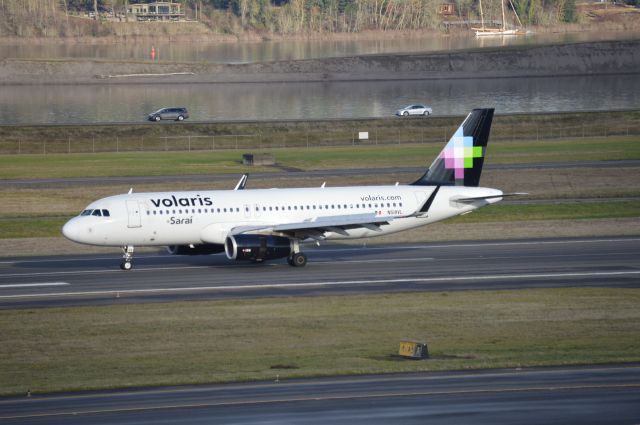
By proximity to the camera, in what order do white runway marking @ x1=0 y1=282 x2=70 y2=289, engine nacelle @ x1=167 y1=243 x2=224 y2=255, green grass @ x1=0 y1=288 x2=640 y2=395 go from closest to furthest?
green grass @ x1=0 y1=288 x2=640 y2=395 → white runway marking @ x1=0 y1=282 x2=70 y2=289 → engine nacelle @ x1=167 y1=243 x2=224 y2=255

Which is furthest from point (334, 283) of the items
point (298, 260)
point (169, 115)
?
point (169, 115)

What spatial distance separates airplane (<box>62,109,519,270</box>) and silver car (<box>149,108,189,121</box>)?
273 feet

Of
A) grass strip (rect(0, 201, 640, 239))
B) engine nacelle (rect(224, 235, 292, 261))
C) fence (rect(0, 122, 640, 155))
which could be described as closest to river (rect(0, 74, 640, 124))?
fence (rect(0, 122, 640, 155))

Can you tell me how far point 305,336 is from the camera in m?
39.0

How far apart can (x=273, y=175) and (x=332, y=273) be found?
3609 cm

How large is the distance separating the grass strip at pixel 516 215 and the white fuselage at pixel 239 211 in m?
12.3

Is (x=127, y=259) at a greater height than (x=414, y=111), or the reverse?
(x=127, y=259)

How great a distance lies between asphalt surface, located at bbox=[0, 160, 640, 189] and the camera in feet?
271

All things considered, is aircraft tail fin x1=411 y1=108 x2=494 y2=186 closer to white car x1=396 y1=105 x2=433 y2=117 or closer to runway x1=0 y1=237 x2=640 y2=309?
runway x1=0 y1=237 x2=640 y2=309

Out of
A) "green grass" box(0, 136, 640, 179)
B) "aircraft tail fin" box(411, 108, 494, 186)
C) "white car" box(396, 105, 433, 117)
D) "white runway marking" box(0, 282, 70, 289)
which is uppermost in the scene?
"aircraft tail fin" box(411, 108, 494, 186)

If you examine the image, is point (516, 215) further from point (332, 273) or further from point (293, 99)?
point (293, 99)

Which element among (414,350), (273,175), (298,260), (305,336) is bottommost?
(273,175)

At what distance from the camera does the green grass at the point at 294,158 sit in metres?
90.2

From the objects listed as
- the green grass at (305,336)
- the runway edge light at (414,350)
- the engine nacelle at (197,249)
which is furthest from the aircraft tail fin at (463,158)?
the runway edge light at (414,350)
